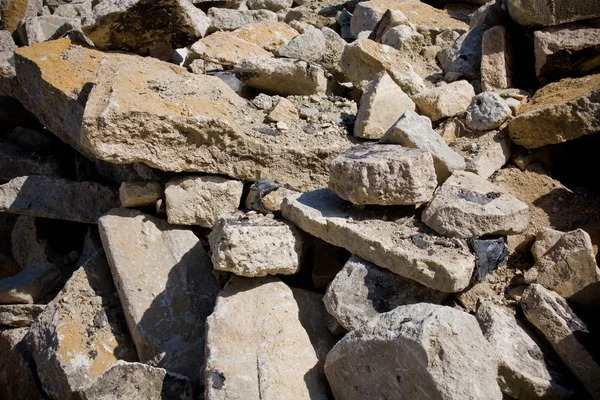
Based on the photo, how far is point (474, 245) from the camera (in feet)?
9.20

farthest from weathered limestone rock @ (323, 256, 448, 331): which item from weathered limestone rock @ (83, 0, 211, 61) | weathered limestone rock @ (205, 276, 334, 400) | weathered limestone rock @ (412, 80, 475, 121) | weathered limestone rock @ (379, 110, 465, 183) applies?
weathered limestone rock @ (83, 0, 211, 61)

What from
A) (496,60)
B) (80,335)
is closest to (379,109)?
(496,60)

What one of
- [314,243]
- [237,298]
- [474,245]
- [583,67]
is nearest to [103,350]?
[237,298]

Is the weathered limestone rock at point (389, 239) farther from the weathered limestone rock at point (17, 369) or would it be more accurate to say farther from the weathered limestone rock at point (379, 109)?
the weathered limestone rock at point (17, 369)

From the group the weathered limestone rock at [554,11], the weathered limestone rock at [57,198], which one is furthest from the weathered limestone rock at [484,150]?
the weathered limestone rock at [57,198]

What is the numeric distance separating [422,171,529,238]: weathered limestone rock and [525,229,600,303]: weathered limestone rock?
0.68 feet

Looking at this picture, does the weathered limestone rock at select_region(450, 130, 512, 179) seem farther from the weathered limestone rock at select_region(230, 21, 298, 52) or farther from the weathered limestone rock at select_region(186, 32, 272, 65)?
the weathered limestone rock at select_region(230, 21, 298, 52)

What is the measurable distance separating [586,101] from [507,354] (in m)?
1.64

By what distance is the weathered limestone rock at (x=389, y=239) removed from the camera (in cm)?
264

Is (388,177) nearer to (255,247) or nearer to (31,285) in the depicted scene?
(255,247)

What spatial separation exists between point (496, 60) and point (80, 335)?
319 centimetres

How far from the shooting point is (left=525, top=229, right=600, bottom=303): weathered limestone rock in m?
2.73

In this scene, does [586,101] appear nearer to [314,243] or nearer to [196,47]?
[314,243]

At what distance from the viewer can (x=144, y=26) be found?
4738 mm
